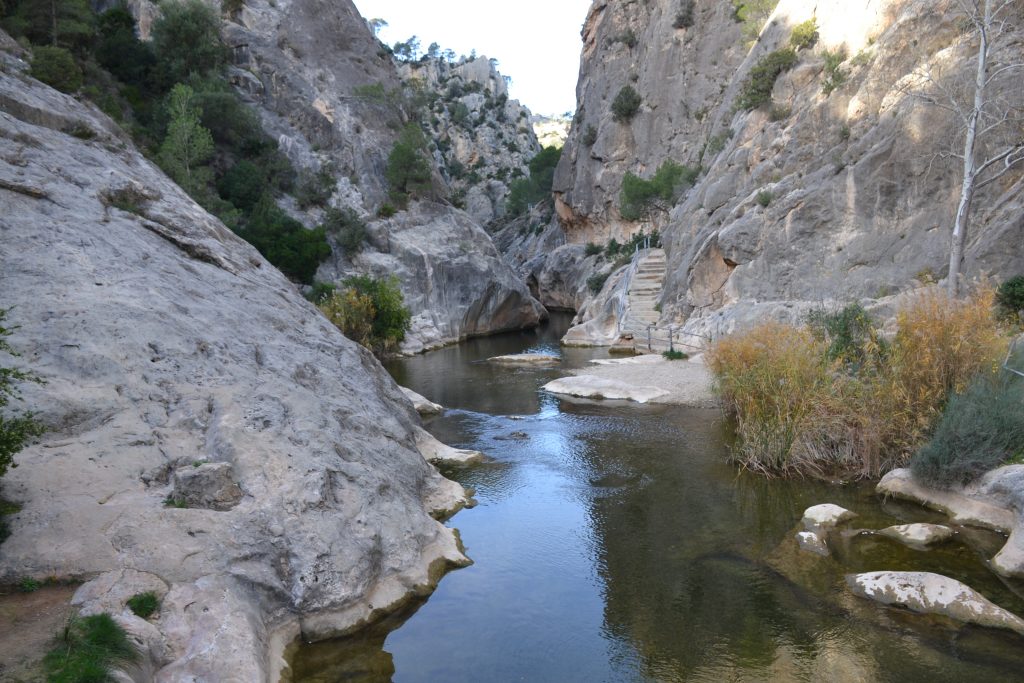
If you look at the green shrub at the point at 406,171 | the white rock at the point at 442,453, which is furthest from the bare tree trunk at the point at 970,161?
the green shrub at the point at 406,171

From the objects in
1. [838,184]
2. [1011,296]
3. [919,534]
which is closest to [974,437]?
[919,534]

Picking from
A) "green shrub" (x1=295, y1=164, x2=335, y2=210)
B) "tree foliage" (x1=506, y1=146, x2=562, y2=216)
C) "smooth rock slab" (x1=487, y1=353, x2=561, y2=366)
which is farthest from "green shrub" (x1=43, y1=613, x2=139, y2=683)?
"tree foliage" (x1=506, y1=146, x2=562, y2=216)

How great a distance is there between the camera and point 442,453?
45.5ft

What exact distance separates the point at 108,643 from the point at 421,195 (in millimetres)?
38728

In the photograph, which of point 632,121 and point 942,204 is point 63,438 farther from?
point 632,121

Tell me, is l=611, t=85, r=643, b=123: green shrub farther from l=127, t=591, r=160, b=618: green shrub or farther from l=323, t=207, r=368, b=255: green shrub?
l=127, t=591, r=160, b=618: green shrub

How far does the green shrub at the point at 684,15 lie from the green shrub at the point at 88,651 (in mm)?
51138

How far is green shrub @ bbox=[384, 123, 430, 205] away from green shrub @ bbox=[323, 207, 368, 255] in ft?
15.0

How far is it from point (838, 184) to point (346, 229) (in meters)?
23.9

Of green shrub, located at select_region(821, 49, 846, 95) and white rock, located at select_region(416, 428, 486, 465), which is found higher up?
green shrub, located at select_region(821, 49, 846, 95)

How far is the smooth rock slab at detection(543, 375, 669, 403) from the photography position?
61.4ft

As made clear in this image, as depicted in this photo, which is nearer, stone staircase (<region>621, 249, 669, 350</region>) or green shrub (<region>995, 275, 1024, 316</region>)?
green shrub (<region>995, 275, 1024, 316</region>)

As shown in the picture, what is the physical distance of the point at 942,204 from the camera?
20062 millimetres

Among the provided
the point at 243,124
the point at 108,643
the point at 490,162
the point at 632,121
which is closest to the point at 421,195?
the point at 243,124
